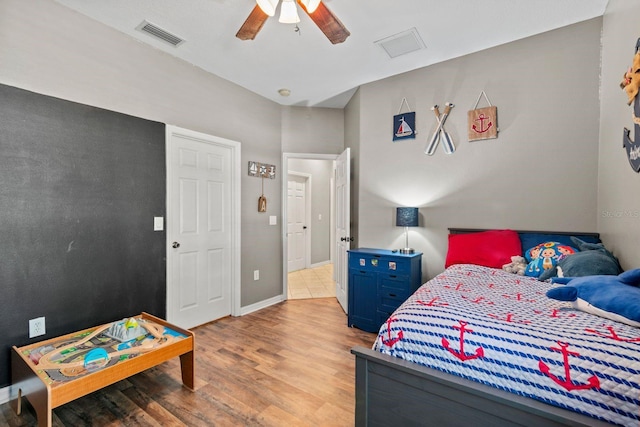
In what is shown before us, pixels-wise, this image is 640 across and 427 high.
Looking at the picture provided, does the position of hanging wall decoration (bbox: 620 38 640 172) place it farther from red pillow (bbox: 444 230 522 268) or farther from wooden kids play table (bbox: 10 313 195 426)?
wooden kids play table (bbox: 10 313 195 426)

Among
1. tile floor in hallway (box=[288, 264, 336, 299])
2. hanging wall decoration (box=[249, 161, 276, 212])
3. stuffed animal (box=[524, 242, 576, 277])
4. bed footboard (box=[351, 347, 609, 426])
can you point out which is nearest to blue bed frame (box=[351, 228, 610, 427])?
bed footboard (box=[351, 347, 609, 426])

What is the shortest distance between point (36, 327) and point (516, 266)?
3.56 meters

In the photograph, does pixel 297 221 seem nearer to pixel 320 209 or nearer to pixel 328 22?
pixel 320 209

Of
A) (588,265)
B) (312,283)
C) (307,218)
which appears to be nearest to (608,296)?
(588,265)

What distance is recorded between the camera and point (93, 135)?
228cm

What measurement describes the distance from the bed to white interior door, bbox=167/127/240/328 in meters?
2.31

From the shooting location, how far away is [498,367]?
1.02m

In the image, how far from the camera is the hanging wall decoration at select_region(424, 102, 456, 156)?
298 centimetres

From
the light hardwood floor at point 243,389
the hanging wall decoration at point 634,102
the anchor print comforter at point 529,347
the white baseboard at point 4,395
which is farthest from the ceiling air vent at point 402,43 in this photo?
the white baseboard at point 4,395

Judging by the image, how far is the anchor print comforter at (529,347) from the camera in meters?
0.86

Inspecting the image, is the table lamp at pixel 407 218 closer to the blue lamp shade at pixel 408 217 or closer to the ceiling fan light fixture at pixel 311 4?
the blue lamp shade at pixel 408 217

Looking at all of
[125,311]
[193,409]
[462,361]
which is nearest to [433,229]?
[462,361]

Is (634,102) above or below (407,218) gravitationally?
above

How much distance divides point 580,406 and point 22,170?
3132mm
